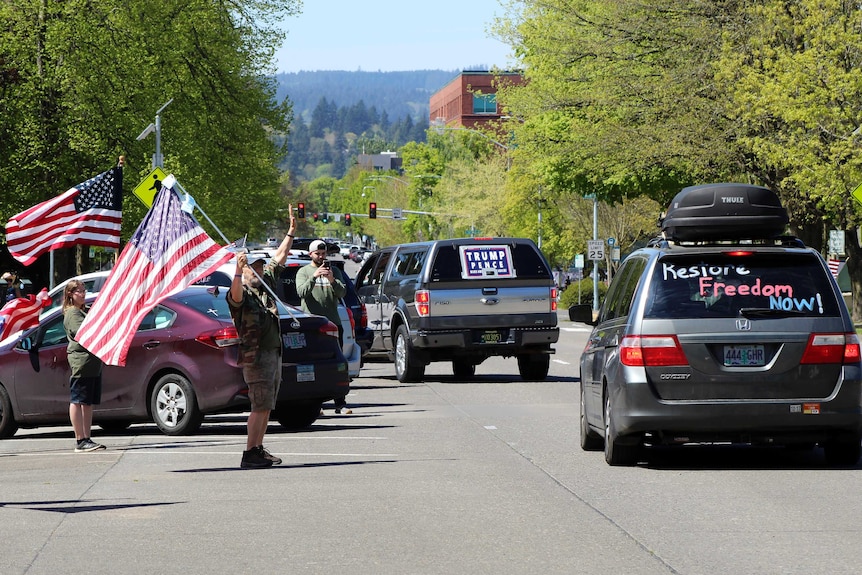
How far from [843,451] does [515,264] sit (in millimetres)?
11922

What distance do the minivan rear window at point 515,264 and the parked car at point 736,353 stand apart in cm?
1160

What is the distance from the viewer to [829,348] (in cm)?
1222

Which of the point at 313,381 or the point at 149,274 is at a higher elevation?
the point at 149,274

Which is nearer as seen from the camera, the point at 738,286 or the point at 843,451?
the point at 738,286

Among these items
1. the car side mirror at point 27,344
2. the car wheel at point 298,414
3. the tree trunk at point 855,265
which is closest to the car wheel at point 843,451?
the car wheel at point 298,414

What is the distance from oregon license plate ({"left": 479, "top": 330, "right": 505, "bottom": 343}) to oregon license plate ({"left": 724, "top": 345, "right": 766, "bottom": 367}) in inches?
465

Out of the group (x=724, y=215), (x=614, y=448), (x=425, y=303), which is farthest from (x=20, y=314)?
(x=724, y=215)

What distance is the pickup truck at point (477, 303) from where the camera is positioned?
23938mm

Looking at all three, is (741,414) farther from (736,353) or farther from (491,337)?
(491,337)

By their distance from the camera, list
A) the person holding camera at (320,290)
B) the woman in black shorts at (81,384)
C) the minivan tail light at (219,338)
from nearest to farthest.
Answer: the woman in black shorts at (81,384) < the minivan tail light at (219,338) < the person holding camera at (320,290)

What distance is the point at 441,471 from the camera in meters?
12.7

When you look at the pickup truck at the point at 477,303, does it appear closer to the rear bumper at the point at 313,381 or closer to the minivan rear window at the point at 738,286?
the rear bumper at the point at 313,381

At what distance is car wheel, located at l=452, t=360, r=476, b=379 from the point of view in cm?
2627

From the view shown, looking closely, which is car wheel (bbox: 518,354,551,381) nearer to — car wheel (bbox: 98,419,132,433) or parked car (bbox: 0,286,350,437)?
parked car (bbox: 0,286,350,437)
